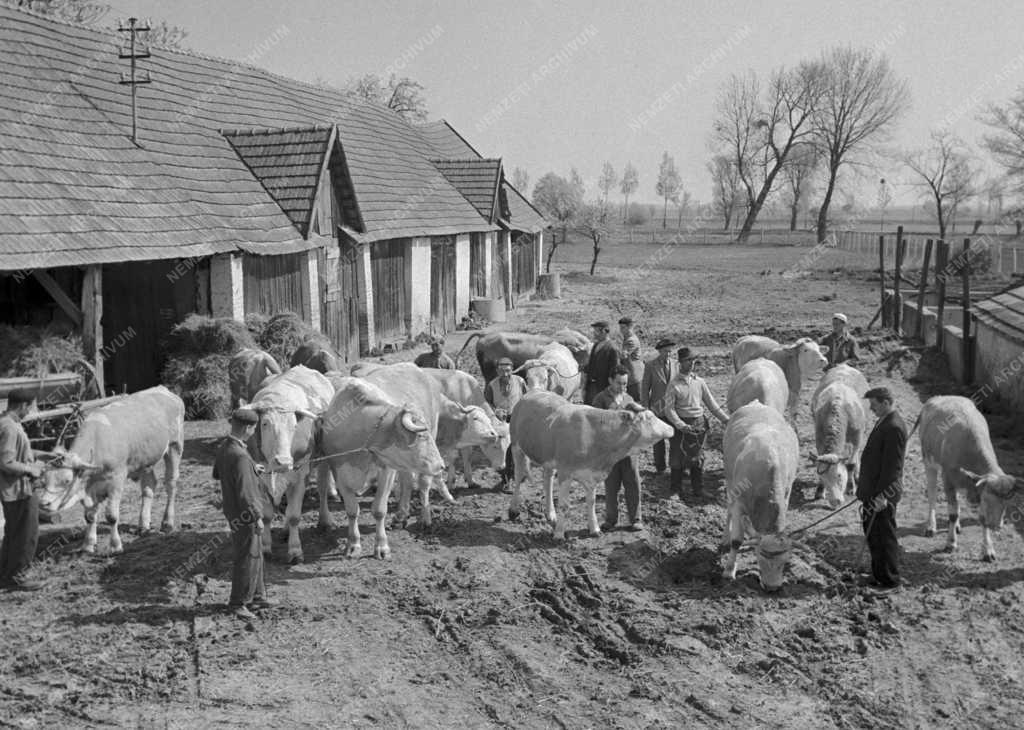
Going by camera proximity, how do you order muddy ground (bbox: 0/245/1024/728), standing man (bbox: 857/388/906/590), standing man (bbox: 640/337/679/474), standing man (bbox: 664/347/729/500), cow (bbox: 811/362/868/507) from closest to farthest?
muddy ground (bbox: 0/245/1024/728) < standing man (bbox: 857/388/906/590) < cow (bbox: 811/362/868/507) < standing man (bbox: 664/347/729/500) < standing man (bbox: 640/337/679/474)

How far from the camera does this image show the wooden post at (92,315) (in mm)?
13711

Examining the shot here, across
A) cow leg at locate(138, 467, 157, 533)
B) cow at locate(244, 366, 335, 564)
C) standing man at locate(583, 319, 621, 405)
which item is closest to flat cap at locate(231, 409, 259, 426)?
cow at locate(244, 366, 335, 564)

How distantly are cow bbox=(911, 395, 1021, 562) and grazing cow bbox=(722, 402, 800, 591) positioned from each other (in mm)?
1696

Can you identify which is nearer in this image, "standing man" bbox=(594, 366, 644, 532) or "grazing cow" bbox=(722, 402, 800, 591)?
"grazing cow" bbox=(722, 402, 800, 591)

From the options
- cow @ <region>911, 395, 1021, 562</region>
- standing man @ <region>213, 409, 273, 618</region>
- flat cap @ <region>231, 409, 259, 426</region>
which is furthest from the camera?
cow @ <region>911, 395, 1021, 562</region>

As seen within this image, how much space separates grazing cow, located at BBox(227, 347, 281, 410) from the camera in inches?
528

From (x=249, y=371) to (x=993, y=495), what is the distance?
9614 mm

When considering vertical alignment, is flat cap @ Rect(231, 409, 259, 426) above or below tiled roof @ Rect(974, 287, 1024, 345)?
below

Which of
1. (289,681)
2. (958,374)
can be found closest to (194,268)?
(289,681)

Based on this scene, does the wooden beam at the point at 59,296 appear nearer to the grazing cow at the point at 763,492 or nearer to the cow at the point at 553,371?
the cow at the point at 553,371

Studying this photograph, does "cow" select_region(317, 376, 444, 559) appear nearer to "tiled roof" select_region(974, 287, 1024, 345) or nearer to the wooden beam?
the wooden beam

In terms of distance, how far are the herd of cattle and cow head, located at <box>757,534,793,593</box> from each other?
13mm

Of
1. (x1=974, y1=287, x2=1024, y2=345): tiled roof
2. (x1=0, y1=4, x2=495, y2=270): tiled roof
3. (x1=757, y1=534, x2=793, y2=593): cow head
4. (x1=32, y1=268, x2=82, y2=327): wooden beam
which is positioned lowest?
(x1=757, y1=534, x2=793, y2=593): cow head

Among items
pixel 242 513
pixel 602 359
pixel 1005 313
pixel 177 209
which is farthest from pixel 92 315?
pixel 1005 313
